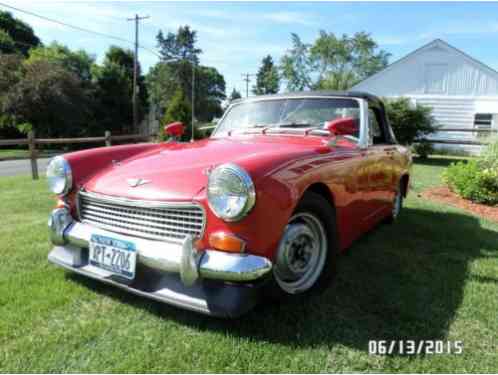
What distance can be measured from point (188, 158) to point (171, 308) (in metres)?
0.99

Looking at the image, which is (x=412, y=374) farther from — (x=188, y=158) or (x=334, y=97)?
(x=334, y=97)

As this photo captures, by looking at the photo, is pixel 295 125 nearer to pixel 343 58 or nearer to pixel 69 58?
pixel 69 58

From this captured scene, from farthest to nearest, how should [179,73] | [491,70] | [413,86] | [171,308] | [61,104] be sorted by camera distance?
[179,73], [61,104], [413,86], [491,70], [171,308]

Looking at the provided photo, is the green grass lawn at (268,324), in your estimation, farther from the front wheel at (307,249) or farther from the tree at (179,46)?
the tree at (179,46)

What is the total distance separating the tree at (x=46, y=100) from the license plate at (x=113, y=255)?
23194mm

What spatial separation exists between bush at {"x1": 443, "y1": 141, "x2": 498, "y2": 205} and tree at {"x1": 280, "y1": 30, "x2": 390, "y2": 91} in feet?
98.9

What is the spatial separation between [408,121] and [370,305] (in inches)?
464

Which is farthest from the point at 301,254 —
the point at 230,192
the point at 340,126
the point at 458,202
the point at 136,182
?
the point at 458,202

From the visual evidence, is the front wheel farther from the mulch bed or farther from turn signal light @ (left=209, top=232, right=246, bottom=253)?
the mulch bed

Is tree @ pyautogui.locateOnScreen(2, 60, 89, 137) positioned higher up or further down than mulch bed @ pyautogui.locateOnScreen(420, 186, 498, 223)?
higher up

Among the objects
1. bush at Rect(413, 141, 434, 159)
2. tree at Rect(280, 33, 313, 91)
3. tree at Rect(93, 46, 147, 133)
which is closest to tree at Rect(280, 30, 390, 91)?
tree at Rect(280, 33, 313, 91)

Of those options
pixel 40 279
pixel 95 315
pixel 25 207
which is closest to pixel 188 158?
pixel 95 315

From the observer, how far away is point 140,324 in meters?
2.10

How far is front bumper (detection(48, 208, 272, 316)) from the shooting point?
1816mm
